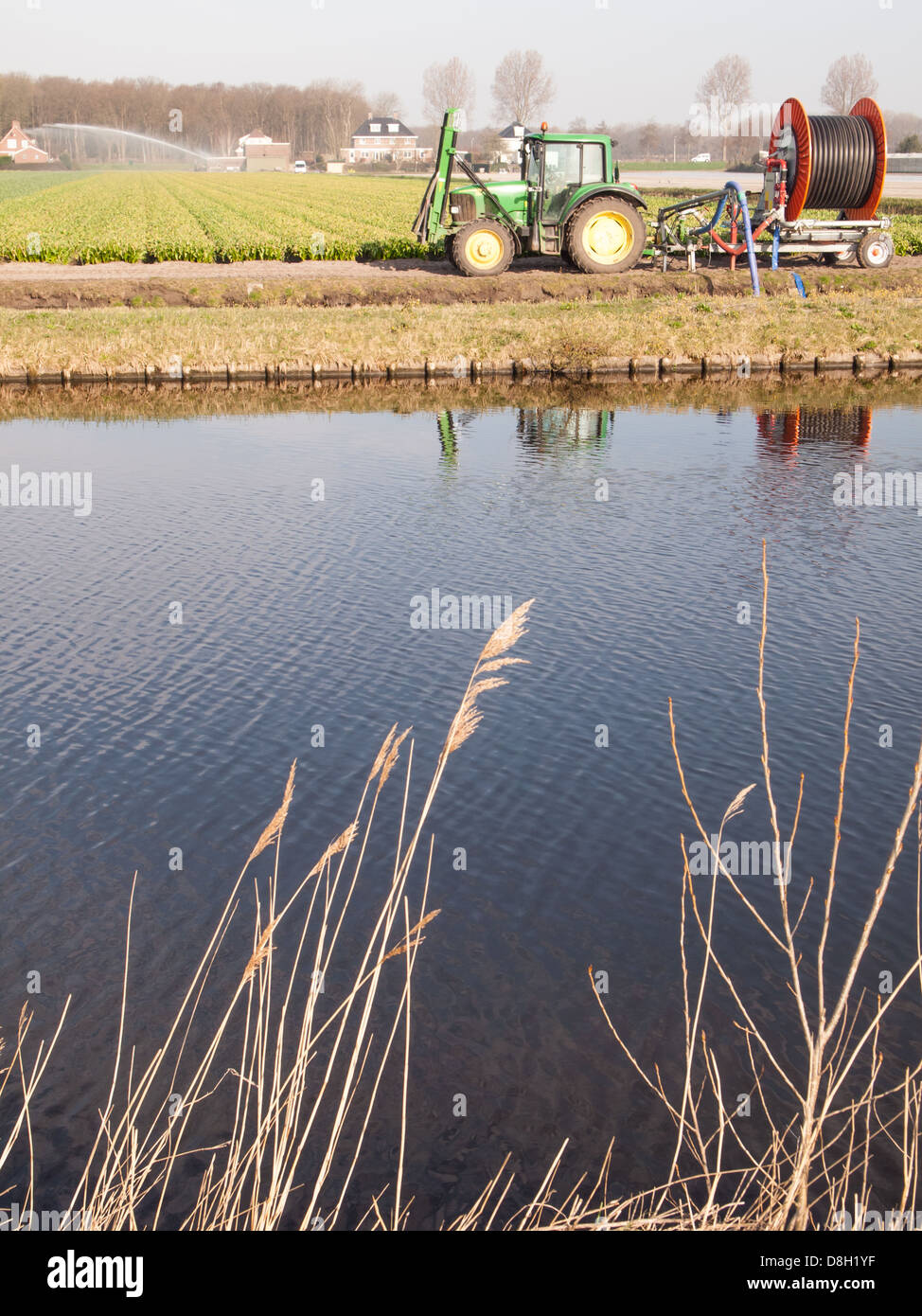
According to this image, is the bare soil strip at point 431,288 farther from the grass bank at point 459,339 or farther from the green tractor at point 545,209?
the grass bank at point 459,339

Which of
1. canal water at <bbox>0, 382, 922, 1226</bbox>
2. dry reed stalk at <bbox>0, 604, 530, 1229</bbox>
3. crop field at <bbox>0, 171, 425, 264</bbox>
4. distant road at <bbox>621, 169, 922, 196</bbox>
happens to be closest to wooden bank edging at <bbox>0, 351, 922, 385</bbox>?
canal water at <bbox>0, 382, 922, 1226</bbox>

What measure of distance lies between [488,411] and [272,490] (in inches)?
244

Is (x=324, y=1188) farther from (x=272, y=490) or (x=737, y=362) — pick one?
(x=737, y=362)

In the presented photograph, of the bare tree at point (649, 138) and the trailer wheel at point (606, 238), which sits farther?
the bare tree at point (649, 138)

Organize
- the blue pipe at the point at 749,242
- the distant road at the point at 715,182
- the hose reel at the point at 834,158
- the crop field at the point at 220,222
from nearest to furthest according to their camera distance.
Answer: the blue pipe at the point at 749,242, the hose reel at the point at 834,158, the crop field at the point at 220,222, the distant road at the point at 715,182

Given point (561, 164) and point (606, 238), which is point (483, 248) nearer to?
point (561, 164)

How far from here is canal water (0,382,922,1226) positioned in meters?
5.67

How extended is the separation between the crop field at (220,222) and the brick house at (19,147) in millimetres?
94246

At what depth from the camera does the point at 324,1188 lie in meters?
4.95

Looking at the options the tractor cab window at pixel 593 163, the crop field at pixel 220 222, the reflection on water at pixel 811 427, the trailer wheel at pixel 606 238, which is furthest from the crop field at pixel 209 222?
the reflection on water at pixel 811 427

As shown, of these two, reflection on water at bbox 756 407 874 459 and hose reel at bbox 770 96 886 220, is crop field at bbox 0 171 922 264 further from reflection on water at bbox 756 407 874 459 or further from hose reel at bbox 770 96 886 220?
reflection on water at bbox 756 407 874 459

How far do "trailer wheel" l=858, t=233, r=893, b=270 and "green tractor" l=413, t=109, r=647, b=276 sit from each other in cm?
591

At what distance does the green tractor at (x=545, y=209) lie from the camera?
98.6 feet

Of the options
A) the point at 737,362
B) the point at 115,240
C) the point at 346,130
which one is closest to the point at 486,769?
the point at 737,362
